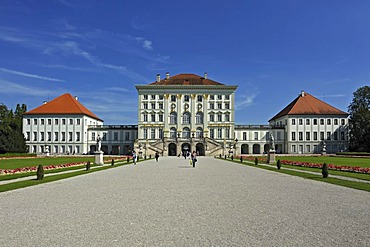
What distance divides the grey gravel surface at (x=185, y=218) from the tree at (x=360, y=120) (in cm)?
5513

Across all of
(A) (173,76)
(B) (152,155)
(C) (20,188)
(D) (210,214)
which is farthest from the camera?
(A) (173,76)

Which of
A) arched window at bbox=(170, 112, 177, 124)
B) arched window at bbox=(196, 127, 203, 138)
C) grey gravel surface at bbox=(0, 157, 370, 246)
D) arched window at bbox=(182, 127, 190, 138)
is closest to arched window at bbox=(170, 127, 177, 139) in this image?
arched window at bbox=(170, 112, 177, 124)

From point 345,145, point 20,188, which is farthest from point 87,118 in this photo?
point 20,188

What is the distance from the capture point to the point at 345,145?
74.1 meters

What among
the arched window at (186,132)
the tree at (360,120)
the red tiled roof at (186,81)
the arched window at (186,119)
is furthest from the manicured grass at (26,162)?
the tree at (360,120)

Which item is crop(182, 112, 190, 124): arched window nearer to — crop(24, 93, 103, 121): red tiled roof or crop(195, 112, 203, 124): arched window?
crop(195, 112, 203, 124): arched window

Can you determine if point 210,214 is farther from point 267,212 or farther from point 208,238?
point 208,238

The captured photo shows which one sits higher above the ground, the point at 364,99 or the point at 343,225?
the point at 364,99

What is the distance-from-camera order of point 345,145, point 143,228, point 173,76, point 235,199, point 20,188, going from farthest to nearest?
point 173,76
point 345,145
point 20,188
point 235,199
point 143,228

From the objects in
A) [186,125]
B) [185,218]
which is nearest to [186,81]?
[186,125]

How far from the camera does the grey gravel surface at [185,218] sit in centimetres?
624

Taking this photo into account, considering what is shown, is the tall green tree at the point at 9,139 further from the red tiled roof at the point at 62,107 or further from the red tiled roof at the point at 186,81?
the red tiled roof at the point at 186,81

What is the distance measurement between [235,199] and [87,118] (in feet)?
232

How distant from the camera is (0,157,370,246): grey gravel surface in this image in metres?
6.24
